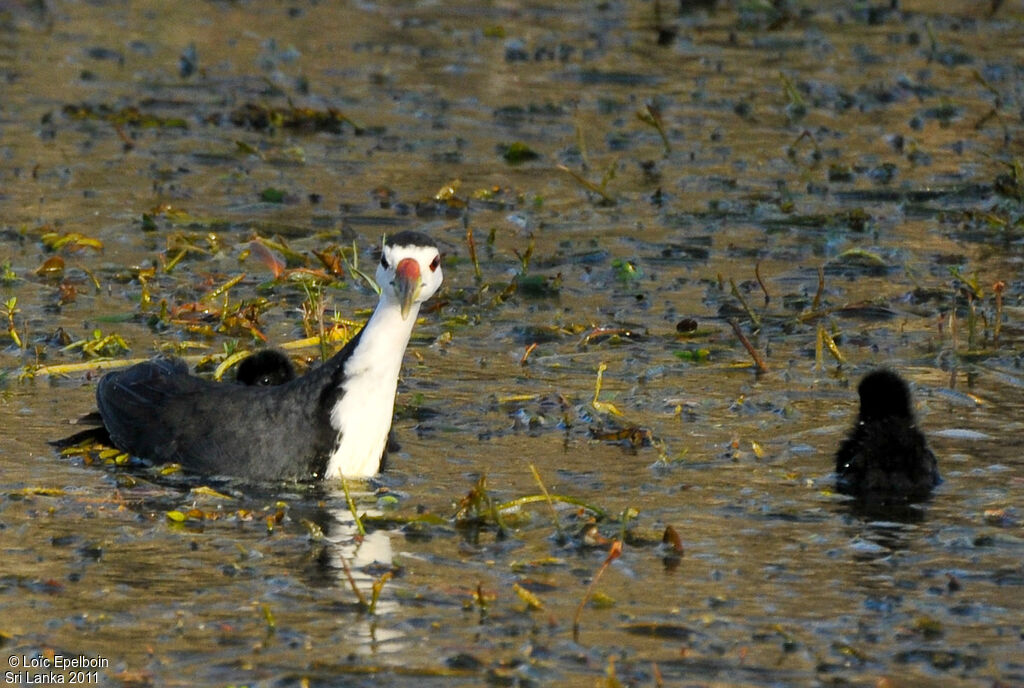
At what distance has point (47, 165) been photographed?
13922mm

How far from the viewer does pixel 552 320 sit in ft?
34.7

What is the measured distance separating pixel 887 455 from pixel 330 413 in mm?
2367

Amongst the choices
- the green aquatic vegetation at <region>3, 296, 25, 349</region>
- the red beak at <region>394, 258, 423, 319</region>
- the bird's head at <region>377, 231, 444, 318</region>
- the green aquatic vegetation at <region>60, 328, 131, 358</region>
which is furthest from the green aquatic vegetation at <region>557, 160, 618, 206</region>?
the red beak at <region>394, 258, 423, 319</region>

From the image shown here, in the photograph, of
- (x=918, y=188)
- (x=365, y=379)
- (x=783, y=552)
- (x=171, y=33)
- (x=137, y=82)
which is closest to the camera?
(x=783, y=552)

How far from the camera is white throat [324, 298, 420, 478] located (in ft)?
25.5

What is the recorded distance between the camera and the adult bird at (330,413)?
7727mm

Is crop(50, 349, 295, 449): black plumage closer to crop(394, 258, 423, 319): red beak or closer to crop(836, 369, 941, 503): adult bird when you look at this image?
crop(394, 258, 423, 319): red beak

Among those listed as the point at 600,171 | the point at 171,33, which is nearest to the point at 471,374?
the point at 600,171

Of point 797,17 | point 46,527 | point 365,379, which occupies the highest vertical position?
point 797,17

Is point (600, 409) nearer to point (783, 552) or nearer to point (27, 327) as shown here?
point (783, 552)

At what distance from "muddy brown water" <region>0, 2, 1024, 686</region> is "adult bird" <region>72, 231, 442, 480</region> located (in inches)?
5.9

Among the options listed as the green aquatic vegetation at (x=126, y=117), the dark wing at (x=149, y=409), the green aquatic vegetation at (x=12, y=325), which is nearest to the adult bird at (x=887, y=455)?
the dark wing at (x=149, y=409)

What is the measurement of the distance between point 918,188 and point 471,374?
212 inches

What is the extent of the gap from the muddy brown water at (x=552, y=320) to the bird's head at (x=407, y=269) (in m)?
0.82
